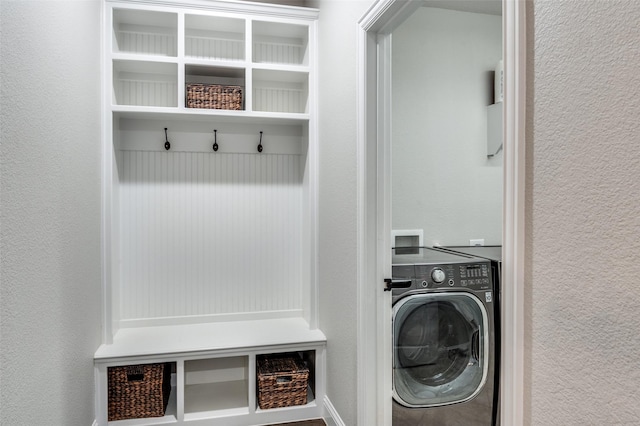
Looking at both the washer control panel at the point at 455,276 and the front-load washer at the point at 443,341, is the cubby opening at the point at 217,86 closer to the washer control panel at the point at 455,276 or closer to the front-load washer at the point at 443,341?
the front-load washer at the point at 443,341

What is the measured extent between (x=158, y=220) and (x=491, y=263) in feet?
6.58

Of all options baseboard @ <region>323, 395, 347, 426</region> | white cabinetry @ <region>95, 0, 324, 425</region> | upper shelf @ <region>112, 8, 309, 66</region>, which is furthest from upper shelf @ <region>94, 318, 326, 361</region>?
upper shelf @ <region>112, 8, 309, 66</region>

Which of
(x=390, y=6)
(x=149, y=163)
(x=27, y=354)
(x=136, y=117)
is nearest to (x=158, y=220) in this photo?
(x=149, y=163)

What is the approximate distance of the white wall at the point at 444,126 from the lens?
9.22 ft

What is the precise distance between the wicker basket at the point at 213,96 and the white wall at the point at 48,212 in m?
0.52

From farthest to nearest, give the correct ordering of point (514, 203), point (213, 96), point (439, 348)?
point (213, 96), point (439, 348), point (514, 203)

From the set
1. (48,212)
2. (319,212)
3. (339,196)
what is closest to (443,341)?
(339,196)

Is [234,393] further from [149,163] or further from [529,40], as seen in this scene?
[529,40]

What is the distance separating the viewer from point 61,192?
1.76 m

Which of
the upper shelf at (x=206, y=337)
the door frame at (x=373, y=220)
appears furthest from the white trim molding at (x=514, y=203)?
the upper shelf at (x=206, y=337)

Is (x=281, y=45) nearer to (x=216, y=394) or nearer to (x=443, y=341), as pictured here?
(x=443, y=341)

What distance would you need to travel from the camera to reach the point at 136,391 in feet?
7.93

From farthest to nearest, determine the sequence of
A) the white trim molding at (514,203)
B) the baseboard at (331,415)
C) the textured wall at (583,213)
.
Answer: the baseboard at (331,415) → the white trim molding at (514,203) → the textured wall at (583,213)

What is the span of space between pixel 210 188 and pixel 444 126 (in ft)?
5.17
